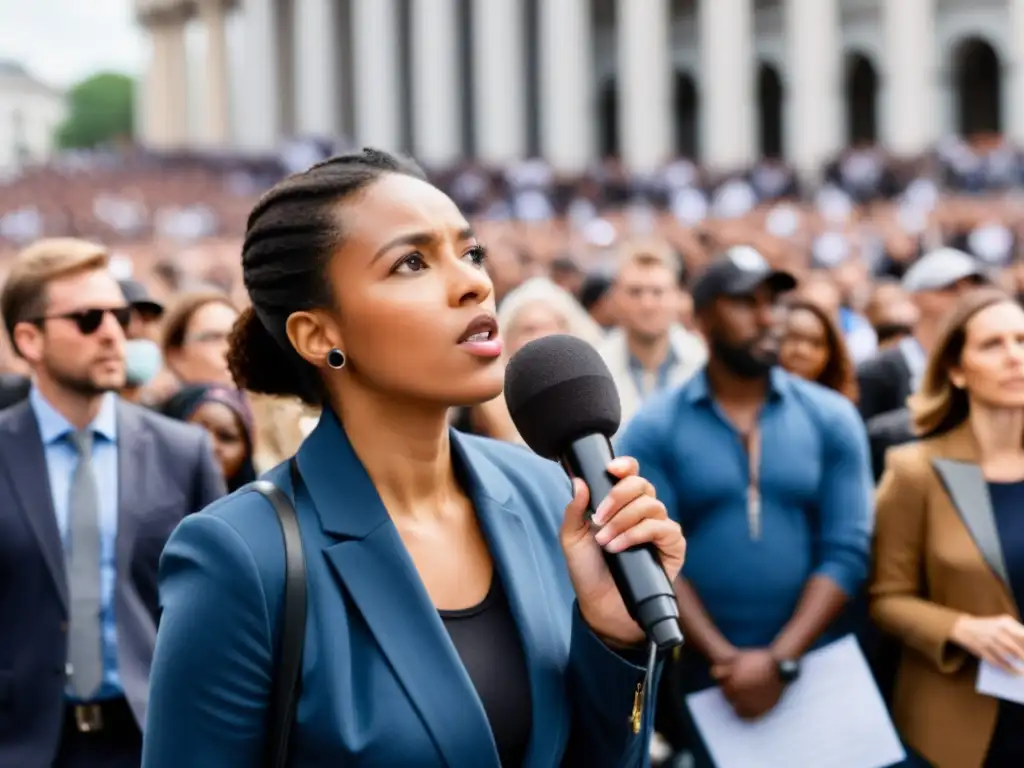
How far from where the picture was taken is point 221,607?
2279mm

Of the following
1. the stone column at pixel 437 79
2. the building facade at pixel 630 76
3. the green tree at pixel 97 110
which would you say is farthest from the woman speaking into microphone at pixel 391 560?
the green tree at pixel 97 110

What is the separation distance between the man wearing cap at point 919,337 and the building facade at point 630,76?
30445 millimetres

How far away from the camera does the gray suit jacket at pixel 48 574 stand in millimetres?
4234

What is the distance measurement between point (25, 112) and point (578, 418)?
526 feet

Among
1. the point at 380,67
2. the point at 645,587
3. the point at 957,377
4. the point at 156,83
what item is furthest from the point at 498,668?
the point at 156,83

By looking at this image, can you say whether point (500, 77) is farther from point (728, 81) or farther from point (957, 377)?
point (957, 377)

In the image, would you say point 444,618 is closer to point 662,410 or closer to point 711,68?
point 662,410

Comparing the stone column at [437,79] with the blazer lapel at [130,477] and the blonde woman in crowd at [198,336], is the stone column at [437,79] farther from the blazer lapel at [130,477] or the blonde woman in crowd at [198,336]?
the blazer lapel at [130,477]

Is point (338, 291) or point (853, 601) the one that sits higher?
point (338, 291)

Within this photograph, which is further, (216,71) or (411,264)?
(216,71)

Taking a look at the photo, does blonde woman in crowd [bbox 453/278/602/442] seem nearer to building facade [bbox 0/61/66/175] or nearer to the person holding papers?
the person holding papers

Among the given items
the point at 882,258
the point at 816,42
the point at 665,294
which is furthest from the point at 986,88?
the point at 665,294

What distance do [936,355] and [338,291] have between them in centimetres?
323

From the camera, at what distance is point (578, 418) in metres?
2.45
